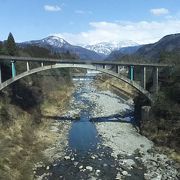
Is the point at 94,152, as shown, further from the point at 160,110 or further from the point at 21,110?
the point at 21,110

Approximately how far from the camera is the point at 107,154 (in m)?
30.9

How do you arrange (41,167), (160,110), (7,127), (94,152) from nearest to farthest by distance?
(41,167)
(94,152)
(7,127)
(160,110)

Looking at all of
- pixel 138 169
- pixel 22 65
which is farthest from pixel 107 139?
pixel 22 65

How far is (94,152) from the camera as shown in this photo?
31594 mm

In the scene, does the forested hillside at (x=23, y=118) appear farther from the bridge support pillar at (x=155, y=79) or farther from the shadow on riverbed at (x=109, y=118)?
the bridge support pillar at (x=155, y=79)

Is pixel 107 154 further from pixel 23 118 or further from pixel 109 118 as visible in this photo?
pixel 109 118

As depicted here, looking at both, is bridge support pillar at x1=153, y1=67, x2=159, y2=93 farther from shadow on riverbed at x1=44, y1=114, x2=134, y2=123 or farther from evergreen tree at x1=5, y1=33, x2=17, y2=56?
evergreen tree at x1=5, y1=33, x2=17, y2=56

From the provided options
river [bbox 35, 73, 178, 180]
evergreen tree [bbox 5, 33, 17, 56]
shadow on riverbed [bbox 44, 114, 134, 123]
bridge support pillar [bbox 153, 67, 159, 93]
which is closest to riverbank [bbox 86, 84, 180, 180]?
river [bbox 35, 73, 178, 180]

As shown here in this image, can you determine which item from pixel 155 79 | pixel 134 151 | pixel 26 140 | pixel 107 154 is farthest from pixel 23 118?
pixel 155 79

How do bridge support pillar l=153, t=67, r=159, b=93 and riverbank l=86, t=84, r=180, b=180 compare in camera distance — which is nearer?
riverbank l=86, t=84, r=180, b=180

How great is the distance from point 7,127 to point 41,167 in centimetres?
812

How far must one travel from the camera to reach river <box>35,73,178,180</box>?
2592 cm

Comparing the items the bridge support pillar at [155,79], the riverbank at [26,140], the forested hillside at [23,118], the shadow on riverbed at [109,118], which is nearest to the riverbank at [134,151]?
the shadow on riverbed at [109,118]

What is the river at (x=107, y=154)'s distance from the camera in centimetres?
2592
